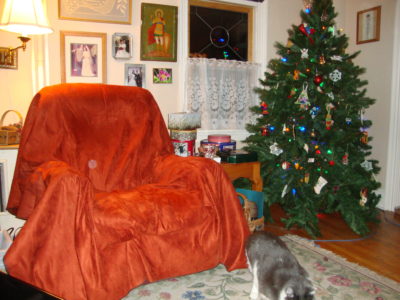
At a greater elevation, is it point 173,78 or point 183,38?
point 183,38

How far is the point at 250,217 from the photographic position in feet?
7.98

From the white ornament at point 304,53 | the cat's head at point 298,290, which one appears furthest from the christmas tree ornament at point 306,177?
the cat's head at point 298,290

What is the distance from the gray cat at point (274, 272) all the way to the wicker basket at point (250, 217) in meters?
0.55

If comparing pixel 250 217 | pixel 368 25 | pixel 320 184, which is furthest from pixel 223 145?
pixel 368 25

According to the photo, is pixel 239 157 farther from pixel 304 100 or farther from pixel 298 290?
pixel 298 290

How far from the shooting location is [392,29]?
315 cm

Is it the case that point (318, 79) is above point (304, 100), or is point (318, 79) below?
above

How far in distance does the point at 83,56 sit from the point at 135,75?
1.37 ft

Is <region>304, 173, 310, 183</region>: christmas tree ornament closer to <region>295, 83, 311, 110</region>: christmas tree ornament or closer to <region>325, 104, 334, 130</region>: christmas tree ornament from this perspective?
<region>325, 104, 334, 130</region>: christmas tree ornament

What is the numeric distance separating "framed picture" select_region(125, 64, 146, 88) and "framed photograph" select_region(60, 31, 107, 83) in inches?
6.9

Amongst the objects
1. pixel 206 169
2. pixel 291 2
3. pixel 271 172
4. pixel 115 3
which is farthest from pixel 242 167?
pixel 291 2

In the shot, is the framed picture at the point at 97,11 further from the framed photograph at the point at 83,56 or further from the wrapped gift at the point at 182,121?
the wrapped gift at the point at 182,121

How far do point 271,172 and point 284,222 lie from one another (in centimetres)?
40

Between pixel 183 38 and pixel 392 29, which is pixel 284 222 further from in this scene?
pixel 392 29
